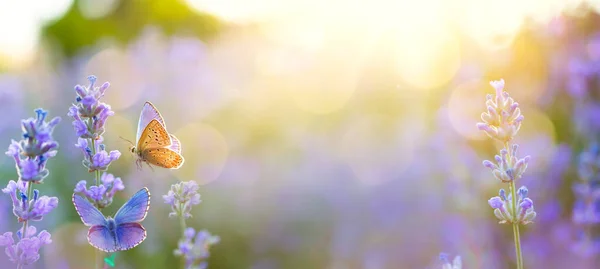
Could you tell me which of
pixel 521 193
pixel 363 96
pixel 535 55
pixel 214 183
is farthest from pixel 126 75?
pixel 521 193

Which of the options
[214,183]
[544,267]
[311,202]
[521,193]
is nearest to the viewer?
[521,193]

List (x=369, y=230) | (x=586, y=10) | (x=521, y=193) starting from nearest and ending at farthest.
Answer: (x=521, y=193)
(x=369, y=230)
(x=586, y=10)

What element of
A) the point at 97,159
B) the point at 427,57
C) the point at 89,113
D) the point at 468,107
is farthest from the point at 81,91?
the point at 427,57

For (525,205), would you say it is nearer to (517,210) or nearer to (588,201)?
(517,210)

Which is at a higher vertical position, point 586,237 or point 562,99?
point 562,99

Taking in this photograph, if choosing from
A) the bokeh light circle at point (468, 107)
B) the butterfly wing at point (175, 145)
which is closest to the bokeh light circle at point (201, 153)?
the bokeh light circle at point (468, 107)

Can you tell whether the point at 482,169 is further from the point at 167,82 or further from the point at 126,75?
the point at 126,75

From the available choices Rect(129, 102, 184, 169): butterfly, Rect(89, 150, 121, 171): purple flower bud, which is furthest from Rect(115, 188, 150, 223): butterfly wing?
Rect(129, 102, 184, 169): butterfly
